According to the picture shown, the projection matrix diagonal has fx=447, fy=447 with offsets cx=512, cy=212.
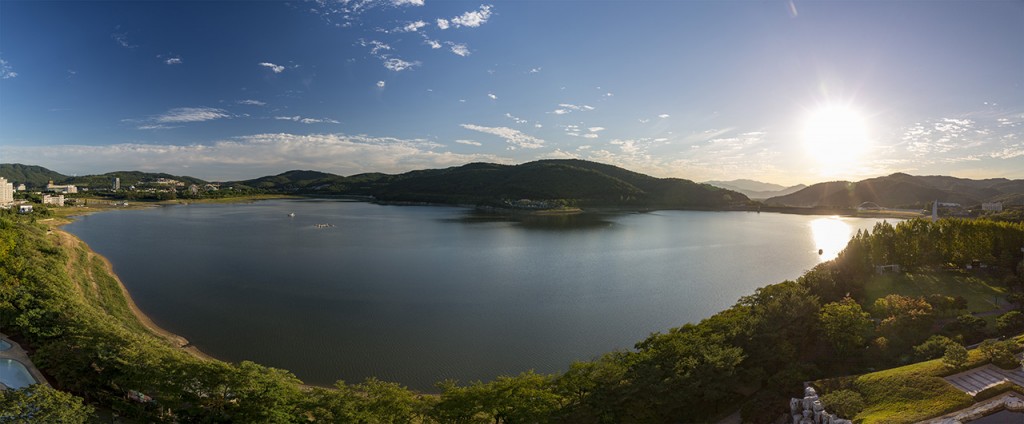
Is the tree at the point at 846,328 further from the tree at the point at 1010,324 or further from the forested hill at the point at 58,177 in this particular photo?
the forested hill at the point at 58,177

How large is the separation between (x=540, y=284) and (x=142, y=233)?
169 ft

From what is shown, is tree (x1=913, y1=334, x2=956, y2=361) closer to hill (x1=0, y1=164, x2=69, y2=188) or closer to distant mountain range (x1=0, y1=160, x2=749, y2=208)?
distant mountain range (x1=0, y1=160, x2=749, y2=208)

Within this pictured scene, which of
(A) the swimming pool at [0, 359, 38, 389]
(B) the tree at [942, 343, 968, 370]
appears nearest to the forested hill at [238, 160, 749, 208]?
(B) the tree at [942, 343, 968, 370]

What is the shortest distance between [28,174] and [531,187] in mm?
192460

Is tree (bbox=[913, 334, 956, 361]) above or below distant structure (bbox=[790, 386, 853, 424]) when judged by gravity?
above

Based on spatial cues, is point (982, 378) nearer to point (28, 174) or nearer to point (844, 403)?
point (844, 403)

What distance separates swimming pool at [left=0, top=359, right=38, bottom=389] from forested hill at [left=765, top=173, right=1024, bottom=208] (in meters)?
127

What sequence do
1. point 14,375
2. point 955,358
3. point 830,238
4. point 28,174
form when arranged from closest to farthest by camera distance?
point 955,358 → point 14,375 → point 830,238 → point 28,174

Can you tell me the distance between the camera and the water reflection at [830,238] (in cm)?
4469

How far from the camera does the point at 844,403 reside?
33.7 feet

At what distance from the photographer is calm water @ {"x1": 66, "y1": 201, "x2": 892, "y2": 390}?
18.4m

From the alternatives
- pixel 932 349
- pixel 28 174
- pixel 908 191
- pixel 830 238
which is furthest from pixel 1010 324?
pixel 28 174

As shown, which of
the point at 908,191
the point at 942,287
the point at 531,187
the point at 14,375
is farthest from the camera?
the point at 531,187

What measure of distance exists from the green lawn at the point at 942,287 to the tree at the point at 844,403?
1153 cm
